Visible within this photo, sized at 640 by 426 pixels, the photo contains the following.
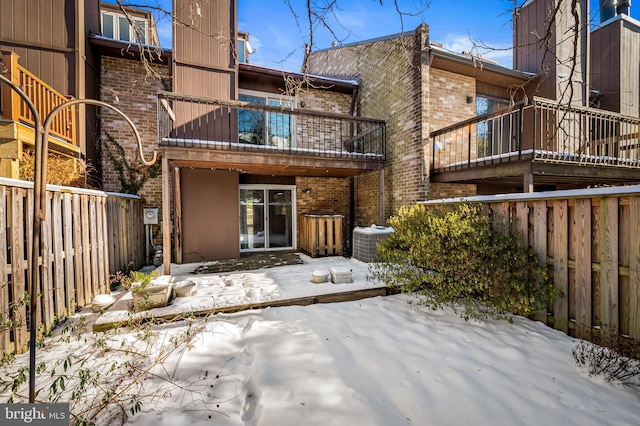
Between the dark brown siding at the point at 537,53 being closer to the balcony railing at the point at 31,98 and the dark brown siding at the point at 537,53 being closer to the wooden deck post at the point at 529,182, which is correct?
the wooden deck post at the point at 529,182

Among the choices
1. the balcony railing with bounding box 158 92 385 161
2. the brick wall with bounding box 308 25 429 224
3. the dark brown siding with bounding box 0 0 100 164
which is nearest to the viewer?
the balcony railing with bounding box 158 92 385 161

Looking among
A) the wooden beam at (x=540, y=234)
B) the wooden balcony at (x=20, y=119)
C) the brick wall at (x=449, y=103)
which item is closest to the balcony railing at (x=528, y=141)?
the brick wall at (x=449, y=103)

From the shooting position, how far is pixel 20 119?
14.9ft

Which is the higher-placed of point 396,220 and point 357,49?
point 357,49

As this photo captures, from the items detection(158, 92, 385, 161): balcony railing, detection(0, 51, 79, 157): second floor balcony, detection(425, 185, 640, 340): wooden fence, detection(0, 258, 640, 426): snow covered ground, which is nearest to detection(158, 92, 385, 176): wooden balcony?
detection(158, 92, 385, 161): balcony railing

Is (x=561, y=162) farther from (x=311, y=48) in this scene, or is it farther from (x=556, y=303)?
(x=311, y=48)

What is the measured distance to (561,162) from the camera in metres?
4.85

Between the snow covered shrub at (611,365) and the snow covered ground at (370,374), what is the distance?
0.08 metres

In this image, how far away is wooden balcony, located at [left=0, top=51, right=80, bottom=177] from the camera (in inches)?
166

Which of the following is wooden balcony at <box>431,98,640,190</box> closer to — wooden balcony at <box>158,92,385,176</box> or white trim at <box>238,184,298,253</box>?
wooden balcony at <box>158,92,385,176</box>

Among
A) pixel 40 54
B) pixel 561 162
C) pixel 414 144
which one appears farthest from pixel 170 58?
pixel 561 162

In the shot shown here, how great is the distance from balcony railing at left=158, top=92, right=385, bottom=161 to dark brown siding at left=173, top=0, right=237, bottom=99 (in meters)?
0.56

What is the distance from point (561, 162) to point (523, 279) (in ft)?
10.6

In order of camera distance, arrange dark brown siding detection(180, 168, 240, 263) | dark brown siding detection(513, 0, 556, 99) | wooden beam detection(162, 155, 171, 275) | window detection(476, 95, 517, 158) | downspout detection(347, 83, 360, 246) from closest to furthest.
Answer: wooden beam detection(162, 155, 171, 275) < dark brown siding detection(180, 168, 240, 263) < window detection(476, 95, 517, 158) < dark brown siding detection(513, 0, 556, 99) < downspout detection(347, 83, 360, 246)
